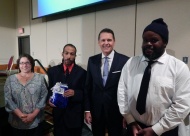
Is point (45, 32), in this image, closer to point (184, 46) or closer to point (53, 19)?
point (53, 19)

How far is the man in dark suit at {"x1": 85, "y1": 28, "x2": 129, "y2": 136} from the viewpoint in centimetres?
171

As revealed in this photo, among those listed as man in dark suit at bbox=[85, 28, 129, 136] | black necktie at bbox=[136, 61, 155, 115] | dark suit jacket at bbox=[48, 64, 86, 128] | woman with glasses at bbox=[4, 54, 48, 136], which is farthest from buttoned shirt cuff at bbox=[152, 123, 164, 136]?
woman with glasses at bbox=[4, 54, 48, 136]

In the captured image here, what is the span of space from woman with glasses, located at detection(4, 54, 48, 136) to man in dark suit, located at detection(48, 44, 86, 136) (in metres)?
0.19

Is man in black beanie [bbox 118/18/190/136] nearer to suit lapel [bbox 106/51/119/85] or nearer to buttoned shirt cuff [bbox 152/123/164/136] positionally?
buttoned shirt cuff [bbox 152/123/164/136]

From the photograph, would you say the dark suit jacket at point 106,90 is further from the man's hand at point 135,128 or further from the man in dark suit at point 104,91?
the man's hand at point 135,128

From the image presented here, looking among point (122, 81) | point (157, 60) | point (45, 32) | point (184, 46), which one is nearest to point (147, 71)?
point (157, 60)

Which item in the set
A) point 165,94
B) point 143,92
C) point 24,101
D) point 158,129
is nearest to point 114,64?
point 143,92

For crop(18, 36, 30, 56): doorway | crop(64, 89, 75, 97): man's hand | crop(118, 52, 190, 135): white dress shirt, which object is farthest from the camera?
crop(18, 36, 30, 56): doorway

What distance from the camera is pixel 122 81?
151 cm

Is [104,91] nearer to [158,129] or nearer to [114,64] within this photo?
[114,64]

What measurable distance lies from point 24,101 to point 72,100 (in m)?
0.53

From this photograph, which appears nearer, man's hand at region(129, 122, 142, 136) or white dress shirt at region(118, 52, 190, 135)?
white dress shirt at region(118, 52, 190, 135)

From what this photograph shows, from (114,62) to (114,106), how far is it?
1.47 ft

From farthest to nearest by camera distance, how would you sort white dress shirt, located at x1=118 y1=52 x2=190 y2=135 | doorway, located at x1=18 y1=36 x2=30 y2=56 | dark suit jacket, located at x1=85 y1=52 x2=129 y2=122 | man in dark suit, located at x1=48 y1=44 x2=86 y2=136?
doorway, located at x1=18 y1=36 x2=30 y2=56 → man in dark suit, located at x1=48 y1=44 x2=86 y2=136 → dark suit jacket, located at x1=85 y1=52 x2=129 y2=122 → white dress shirt, located at x1=118 y1=52 x2=190 y2=135
